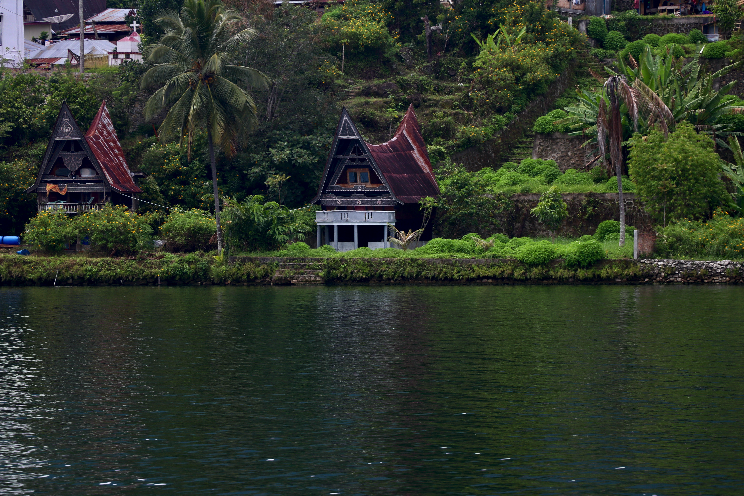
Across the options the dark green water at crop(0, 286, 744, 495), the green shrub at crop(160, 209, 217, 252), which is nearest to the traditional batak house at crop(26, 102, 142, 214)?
the green shrub at crop(160, 209, 217, 252)

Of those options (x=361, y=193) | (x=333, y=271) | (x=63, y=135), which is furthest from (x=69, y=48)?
(x=333, y=271)

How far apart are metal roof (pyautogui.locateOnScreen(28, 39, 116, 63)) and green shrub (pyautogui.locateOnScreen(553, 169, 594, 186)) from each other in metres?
42.0

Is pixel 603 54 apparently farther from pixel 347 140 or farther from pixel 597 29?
pixel 347 140

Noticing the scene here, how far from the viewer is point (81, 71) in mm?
72250

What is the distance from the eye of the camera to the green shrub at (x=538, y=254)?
49.1 m

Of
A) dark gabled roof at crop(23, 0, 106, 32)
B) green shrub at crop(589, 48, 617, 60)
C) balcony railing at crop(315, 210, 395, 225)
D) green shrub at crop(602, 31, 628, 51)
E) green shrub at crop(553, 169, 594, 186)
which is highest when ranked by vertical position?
dark gabled roof at crop(23, 0, 106, 32)

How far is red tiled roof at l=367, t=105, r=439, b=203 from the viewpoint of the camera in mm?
56812

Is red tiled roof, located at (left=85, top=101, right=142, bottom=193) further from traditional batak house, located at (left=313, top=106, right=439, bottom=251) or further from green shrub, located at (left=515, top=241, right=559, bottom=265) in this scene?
green shrub, located at (left=515, top=241, right=559, bottom=265)

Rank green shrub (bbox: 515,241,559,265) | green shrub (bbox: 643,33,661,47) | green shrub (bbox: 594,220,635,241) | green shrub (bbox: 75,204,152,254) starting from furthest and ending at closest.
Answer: green shrub (bbox: 643,33,661,47), green shrub (bbox: 594,220,635,241), green shrub (bbox: 75,204,152,254), green shrub (bbox: 515,241,559,265)

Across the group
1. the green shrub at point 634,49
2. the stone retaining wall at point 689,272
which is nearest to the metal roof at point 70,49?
the green shrub at point 634,49

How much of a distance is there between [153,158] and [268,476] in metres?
47.4

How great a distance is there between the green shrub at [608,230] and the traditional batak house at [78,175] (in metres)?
29.2

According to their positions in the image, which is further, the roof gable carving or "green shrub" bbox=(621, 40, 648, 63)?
"green shrub" bbox=(621, 40, 648, 63)

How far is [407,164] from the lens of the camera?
2308 inches
